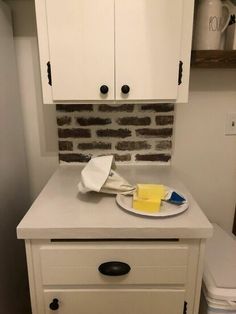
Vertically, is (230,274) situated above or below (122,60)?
below

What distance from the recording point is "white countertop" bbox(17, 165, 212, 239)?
799mm

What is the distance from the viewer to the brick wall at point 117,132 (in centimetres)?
132

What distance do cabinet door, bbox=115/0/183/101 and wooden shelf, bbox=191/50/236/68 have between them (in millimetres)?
199

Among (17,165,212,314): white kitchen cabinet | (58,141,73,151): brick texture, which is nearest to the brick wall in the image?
(58,141,73,151): brick texture

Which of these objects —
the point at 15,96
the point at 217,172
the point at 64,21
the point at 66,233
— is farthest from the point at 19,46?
the point at 217,172

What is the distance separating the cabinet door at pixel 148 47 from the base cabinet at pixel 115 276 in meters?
0.58

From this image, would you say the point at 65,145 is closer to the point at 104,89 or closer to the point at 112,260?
the point at 104,89

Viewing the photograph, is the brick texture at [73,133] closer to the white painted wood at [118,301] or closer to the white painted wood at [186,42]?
the white painted wood at [186,42]

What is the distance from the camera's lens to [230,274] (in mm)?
1016

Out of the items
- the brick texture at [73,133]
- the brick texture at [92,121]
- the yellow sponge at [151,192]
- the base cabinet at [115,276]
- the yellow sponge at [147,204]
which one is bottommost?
the base cabinet at [115,276]

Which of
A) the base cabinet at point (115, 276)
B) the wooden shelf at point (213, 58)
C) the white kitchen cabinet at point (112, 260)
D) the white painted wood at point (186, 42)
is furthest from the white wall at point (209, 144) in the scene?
the base cabinet at point (115, 276)

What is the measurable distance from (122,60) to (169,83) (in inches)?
8.1

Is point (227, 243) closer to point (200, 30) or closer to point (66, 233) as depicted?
point (66, 233)

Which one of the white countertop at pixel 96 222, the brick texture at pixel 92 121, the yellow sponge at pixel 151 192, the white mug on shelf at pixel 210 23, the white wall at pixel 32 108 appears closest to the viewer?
the white countertop at pixel 96 222
